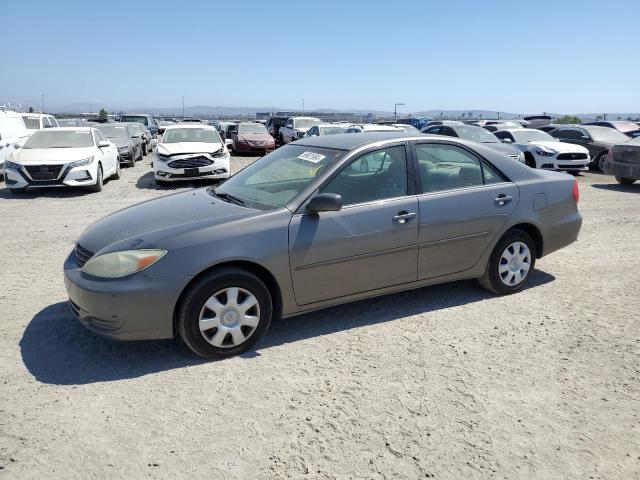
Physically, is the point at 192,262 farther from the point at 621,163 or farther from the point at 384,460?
the point at 621,163

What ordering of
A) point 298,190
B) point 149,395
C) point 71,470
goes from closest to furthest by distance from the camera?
point 71,470
point 149,395
point 298,190

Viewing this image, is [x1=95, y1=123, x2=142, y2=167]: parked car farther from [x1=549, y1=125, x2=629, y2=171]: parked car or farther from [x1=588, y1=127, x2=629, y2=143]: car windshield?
[x1=588, y1=127, x2=629, y2=143]: car windshield

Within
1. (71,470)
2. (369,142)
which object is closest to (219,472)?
(71,470)

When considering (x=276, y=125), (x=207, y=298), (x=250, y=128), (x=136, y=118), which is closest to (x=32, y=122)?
(x=250, y=128)

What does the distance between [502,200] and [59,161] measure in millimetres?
9683

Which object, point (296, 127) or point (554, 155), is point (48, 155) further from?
point (296, 127)

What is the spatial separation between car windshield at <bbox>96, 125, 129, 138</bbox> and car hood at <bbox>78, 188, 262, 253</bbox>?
46.6ft

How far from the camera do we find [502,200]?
4801 millimetres

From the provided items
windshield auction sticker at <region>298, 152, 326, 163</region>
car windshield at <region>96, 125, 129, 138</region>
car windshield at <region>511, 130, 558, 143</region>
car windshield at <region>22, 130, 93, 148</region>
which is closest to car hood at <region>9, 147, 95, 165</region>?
car windshield at <region>22, 130, 93, 148</region>

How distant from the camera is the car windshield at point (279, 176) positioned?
4172 millimetres

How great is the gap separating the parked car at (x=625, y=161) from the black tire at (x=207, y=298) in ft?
39.3

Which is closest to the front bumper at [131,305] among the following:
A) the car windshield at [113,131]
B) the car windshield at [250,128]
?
the car windshield at [113,131]

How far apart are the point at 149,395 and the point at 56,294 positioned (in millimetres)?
2307

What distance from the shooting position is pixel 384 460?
105 inches
